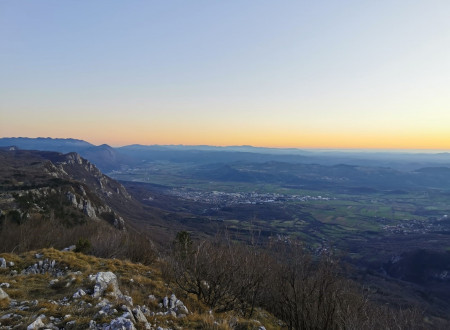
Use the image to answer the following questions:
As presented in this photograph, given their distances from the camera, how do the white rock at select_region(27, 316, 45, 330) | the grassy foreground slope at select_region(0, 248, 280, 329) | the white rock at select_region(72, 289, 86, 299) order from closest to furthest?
the white rock at select_region(27, 316, 45, 330) < the grassy foreground slope at select_region(0, 248, 280, 329) < the white rock at select_region(72, 289, 86, 299)

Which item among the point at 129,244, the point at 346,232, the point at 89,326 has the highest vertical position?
the point at 89,326

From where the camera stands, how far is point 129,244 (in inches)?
1308

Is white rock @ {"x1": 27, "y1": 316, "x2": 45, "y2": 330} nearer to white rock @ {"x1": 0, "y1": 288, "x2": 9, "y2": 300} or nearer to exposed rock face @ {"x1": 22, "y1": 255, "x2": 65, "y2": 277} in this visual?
white rock @ {"x1": 0, "y1": 288, "x2": 9, "y2": 300}

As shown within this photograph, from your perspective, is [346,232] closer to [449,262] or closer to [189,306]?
[449,262]

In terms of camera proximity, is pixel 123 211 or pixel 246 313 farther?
pixel 123 211

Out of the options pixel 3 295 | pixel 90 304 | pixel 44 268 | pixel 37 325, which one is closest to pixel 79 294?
pixel 90 304

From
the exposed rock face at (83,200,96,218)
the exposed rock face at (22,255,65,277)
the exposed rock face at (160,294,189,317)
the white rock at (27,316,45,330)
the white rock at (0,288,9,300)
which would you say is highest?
the white rock at (27,316,45,330)

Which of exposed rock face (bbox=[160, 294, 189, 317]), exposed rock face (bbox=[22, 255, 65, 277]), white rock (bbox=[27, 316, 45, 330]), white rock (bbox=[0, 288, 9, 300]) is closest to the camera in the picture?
white rock (bbox=[27, 316, 45, 330])

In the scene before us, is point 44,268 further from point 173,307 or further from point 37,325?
point 37,325

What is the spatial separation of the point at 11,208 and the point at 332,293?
68082 millimetres

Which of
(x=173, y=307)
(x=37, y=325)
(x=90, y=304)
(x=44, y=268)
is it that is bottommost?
(x=44, y=268)

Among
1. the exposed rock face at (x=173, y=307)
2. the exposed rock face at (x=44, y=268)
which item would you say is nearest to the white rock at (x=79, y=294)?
the exposed rock face at (x=173, y=307)

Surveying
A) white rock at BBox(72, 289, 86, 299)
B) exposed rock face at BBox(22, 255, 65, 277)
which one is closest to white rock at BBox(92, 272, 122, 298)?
white rock at BBox(72, 289, 86, 299)

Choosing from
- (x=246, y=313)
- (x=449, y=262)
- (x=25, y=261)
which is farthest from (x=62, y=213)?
(x=449, y=262)
